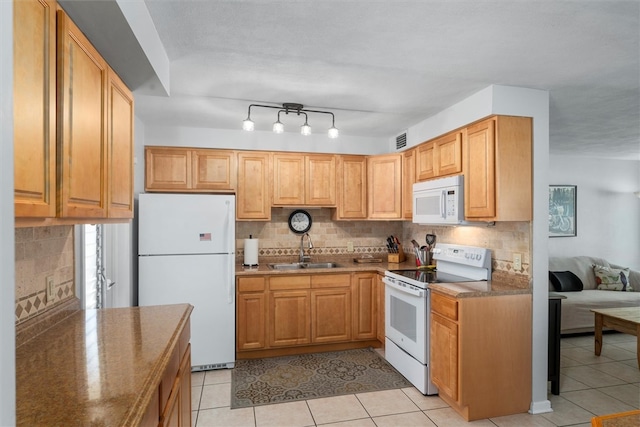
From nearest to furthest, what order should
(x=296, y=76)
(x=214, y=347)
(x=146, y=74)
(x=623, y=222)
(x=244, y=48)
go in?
(x=146, y=74) → (x=244, y=48) → (x=296, y=76) → (x=214, y=347) → (x=623, y=222)

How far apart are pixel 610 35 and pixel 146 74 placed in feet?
8.25

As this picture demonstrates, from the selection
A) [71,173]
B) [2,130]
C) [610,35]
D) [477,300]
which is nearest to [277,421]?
[477,300]

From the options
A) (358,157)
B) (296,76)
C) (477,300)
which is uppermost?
(296,76)

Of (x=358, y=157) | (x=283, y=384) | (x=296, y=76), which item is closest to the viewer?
(x=296, y=76)

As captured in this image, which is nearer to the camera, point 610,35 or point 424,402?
point 610,35

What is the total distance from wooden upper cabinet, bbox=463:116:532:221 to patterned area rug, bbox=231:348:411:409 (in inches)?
66.6

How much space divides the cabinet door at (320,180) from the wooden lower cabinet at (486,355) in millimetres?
1844

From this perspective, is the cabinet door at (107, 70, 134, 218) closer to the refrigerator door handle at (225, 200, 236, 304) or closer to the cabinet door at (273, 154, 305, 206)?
the refrigerator door handle at (225, 200, 236, 304)

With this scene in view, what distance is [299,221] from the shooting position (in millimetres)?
4410

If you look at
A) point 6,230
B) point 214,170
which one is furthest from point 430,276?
point 6,230

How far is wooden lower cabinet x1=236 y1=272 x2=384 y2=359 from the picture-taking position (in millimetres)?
3629

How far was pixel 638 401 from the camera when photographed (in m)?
2.89

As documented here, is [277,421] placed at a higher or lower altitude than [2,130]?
lower

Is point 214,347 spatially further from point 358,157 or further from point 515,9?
point 515,9
